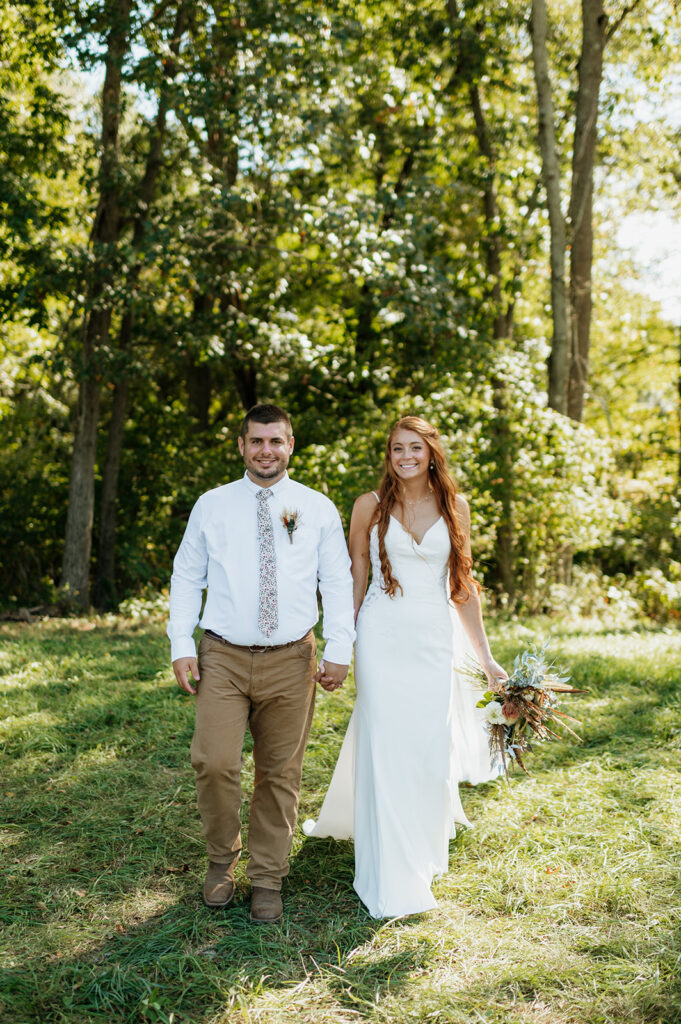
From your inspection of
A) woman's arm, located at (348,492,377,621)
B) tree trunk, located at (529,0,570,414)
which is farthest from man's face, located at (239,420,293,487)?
tree trunk, located at (529,0,570,414)

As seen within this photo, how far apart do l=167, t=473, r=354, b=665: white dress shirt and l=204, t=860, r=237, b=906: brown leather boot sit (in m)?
0.99

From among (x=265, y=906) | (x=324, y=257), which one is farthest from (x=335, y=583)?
(x=324, y=257)

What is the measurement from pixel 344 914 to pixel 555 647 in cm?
519

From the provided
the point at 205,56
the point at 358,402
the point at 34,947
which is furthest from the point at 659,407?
the point at 34,947

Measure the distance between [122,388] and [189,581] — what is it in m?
10.2

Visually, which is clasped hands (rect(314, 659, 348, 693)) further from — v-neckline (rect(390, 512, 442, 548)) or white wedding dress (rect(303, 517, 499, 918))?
v-neckline (rect(390, 512, 442, 548))

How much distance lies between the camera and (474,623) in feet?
15.2

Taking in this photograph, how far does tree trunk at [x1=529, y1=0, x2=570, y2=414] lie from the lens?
12.1 m

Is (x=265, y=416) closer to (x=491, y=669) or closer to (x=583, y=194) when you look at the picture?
(x=491, y=669)

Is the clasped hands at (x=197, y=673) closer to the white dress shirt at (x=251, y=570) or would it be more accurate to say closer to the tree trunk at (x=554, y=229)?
the white dress shirt at (x=251, y=570)

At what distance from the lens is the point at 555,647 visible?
28.1 feet

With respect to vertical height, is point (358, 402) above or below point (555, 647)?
above

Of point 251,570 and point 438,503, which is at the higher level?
point 438,503

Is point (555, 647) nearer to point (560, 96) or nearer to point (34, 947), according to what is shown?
point (34, 947)
